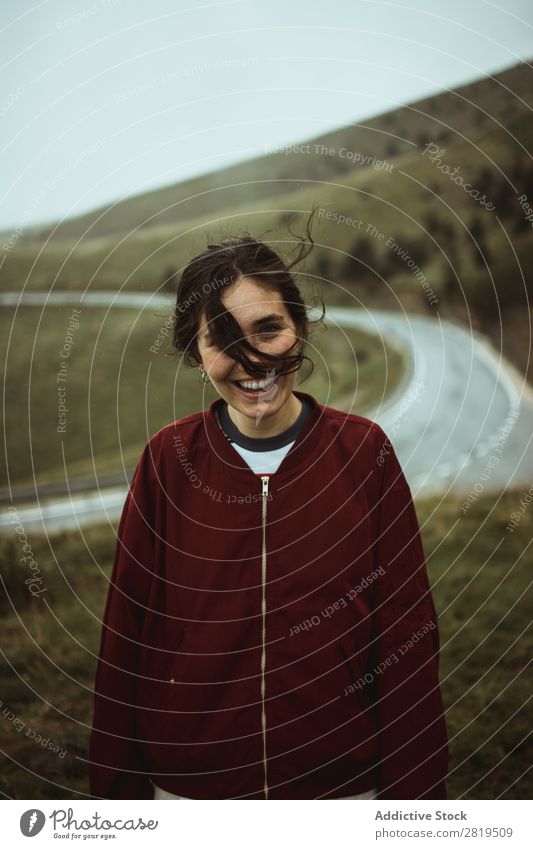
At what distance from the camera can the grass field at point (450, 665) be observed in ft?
8.76

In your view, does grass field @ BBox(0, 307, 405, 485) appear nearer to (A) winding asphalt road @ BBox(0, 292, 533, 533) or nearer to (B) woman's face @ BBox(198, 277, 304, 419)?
(A) winding asphalt road @ BBox(0, 292, 533, 533)

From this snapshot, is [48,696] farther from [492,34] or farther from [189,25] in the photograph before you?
[492,34]

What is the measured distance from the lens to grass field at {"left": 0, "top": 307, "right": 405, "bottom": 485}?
20.3 feet

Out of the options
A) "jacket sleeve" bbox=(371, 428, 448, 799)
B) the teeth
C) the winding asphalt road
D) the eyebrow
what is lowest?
"jacket sleeve" bbox=(371, 428, 448, 799)

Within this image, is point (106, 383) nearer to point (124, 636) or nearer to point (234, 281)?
point (124, 636)

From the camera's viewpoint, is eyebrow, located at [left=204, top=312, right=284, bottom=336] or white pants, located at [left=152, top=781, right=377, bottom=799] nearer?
eyebrow, located at [left=204, top=312, right=284, bottom=336]

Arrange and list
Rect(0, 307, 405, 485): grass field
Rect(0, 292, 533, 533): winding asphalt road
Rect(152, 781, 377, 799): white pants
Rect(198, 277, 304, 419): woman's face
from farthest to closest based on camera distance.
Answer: Rect(0, 307, 405, 485): grass field → Rect(0, 292, 533, 533): winding asphalt road → Rect(152, 781, 377, 799): white pants → Rect(198, 277, 304, 419): woman's face

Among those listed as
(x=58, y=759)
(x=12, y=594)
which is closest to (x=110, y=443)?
(x=12, y=594)

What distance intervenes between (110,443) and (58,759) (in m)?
9.98

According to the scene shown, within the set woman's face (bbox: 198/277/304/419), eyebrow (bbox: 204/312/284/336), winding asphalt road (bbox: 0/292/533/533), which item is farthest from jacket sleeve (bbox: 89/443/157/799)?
winding asphalt road (bbox: 0/292/533/533)

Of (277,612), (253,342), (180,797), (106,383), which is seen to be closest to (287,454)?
(253,342)

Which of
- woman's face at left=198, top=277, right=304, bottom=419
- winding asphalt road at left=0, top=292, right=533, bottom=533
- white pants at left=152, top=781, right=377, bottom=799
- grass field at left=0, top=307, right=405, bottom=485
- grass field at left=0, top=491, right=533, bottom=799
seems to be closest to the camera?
woman's face at left=198, top=277, right=304, bottom=419

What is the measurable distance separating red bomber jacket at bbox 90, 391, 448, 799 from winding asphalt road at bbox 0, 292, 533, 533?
912mm

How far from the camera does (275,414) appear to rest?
1880 millimetres
